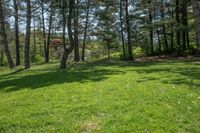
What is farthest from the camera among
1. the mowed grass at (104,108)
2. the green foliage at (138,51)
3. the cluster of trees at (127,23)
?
the green foliage at (138,51)

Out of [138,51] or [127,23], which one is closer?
[127,23]

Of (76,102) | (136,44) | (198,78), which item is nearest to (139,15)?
(136,44)

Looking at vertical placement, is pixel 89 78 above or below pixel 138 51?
below

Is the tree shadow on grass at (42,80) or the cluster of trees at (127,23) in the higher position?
the cluster of trees at (127,23)

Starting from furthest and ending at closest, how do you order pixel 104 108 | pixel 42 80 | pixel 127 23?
pixel 127 23 → pixel 42 80 → pixel 104 108

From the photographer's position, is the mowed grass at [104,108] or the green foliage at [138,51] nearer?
the mowed grass at [104,108]

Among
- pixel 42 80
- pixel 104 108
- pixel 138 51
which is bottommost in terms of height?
pixel 104 108

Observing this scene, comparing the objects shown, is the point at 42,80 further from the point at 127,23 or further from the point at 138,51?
the point at 138,51

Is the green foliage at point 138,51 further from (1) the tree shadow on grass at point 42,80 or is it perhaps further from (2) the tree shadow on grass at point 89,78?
(1) the tree shadow on grass at point 42,80

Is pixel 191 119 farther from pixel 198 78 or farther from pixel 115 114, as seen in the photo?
pixel 198 78

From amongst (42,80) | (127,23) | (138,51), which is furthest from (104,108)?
(138,51)

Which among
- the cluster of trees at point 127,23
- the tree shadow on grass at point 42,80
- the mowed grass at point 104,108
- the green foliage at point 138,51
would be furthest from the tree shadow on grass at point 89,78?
the green foliage at point 138,51

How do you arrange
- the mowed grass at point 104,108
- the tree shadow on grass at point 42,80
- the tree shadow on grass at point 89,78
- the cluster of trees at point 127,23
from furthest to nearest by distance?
the cluster of trees at point 127,23 < the tree shadow on grass at point 42,80 < the tree shadow on grass at point 89,78 < the mowed grass at point 104,108

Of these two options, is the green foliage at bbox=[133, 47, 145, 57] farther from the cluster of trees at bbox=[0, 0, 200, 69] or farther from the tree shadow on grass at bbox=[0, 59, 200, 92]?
the tree shadow on grass at bbox=[0, 59, 200, 92]
